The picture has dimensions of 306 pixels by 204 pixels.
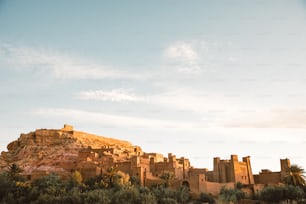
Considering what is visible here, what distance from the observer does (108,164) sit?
41.0 m

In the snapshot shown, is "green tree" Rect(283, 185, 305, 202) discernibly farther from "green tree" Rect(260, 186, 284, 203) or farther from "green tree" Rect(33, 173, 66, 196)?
"green tree" Rect(33, 173, 66, 196)

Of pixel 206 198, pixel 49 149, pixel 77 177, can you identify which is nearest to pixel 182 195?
pixel 206 198

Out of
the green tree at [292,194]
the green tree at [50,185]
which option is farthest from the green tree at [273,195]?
the green tree at [50,185]

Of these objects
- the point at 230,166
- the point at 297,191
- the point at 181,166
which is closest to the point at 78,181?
the point at 181,166

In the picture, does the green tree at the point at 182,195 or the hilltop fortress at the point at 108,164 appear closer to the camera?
the green tree at the point at 182,195

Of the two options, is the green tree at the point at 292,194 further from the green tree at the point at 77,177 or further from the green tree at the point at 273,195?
the green tree at the point at 77,177

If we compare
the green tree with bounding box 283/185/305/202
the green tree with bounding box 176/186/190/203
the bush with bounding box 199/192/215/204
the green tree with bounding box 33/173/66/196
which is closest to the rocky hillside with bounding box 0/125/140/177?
the green tree with bounding box 33/173/66/196

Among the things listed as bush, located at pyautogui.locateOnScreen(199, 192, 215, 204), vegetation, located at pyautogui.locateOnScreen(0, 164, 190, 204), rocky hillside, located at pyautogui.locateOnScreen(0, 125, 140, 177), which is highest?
rocky hillside, located at pyautogui.locateOnScreen(0, 125, 140, 177)

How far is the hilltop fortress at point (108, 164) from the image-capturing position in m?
38.9

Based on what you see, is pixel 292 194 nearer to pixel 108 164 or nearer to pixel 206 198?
pixel 206 198

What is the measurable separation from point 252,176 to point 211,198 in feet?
39.0

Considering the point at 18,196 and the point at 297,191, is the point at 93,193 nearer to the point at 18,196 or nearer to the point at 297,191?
the point at 18,196

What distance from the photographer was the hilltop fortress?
38875 mm

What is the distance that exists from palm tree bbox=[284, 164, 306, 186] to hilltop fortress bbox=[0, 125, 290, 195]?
87.4 inches
